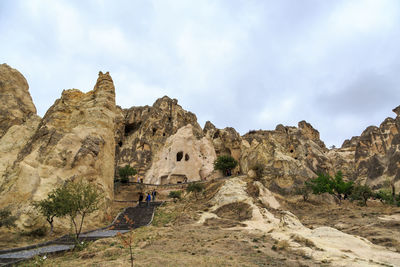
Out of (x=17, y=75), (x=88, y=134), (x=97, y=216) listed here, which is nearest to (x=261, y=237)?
(x=97, y=216)

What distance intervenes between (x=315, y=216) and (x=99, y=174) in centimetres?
1981

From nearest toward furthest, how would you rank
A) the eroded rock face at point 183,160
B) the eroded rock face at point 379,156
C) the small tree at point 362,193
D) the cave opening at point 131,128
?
the small tree at point 362,193, the eroded rock face at point 183,160, the eroded rock face at point 379,156, the cave opening at point 131,128

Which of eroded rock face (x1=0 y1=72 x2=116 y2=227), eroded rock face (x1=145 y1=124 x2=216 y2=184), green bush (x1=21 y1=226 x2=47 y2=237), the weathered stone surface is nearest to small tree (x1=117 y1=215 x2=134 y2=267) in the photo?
green bush (x1=21 y1=226 x2=47 y2=237)

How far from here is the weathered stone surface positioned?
95.5 ft

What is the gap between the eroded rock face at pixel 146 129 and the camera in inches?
1893

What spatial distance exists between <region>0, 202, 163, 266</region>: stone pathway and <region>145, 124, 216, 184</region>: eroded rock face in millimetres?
13460

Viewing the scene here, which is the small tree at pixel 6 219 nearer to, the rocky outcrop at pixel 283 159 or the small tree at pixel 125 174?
the small tree at pixel 125 174

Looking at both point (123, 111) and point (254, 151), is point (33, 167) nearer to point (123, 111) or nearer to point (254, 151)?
point (254, 151)

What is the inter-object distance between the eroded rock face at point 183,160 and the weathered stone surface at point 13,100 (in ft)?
68.5

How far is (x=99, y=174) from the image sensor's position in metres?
22.7

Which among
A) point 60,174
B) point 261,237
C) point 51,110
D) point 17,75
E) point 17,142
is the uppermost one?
point 17,75

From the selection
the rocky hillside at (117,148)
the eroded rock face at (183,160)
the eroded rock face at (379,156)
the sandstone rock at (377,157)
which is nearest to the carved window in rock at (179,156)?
the eroded rock face at (183,160)

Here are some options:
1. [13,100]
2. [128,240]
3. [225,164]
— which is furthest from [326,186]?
[13,100]

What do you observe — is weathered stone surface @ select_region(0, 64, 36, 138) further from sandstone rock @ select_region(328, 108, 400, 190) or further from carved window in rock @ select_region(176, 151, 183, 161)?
sandstone rock @ select_region(328, 108, 400, 190)
